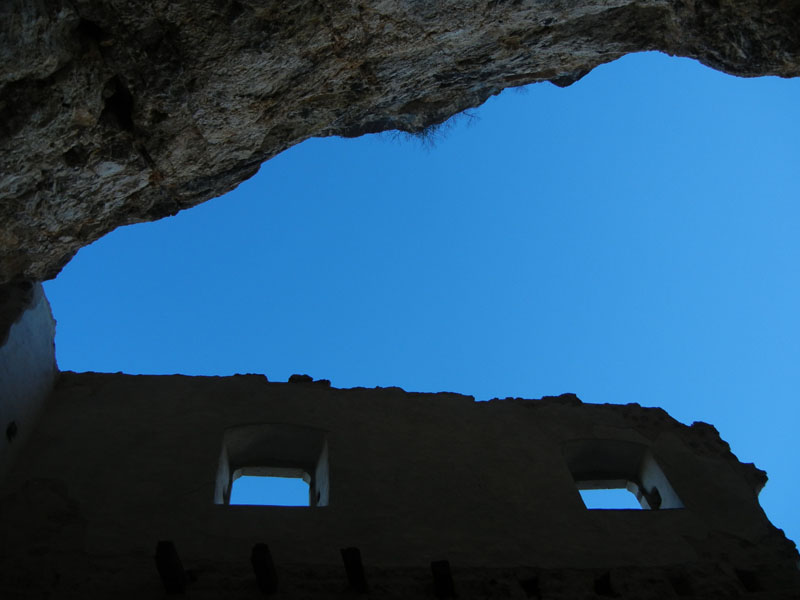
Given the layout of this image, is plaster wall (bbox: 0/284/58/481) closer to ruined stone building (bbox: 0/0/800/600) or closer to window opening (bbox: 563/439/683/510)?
ruined stone building (bbox: 0/0/800/600)

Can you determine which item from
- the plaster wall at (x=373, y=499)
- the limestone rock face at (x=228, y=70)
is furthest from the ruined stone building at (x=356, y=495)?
the limestone rock face at (x=228, y=70)

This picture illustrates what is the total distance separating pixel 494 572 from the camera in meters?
6.84

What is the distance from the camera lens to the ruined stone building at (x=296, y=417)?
597 cm

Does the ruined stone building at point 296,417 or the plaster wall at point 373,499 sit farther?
the plaster wall at point 373,499

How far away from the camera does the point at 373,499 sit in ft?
25.2

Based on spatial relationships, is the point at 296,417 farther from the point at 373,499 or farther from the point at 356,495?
the point at 373,499

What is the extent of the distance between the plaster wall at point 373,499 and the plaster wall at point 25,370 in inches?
7.3

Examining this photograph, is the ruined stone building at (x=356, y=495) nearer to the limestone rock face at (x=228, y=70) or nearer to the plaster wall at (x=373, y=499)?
the plaster wall at (x=373, y=499)

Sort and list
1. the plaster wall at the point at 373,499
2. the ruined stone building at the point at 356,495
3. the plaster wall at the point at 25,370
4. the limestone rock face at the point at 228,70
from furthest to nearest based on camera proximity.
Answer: the plaster wall at the point at 25,370 → the plaster wall at the point at 373,499 → the ruined stone building at the point at 356,495 → the limestone rock face at the point at 228,70

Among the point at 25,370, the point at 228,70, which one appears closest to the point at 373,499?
the point at 25,370

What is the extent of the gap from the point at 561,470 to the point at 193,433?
13.2 ft

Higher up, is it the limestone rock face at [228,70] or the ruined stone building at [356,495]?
the limestone rock face at [228,70]

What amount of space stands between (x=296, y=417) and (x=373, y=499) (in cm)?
156

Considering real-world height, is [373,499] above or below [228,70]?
below
